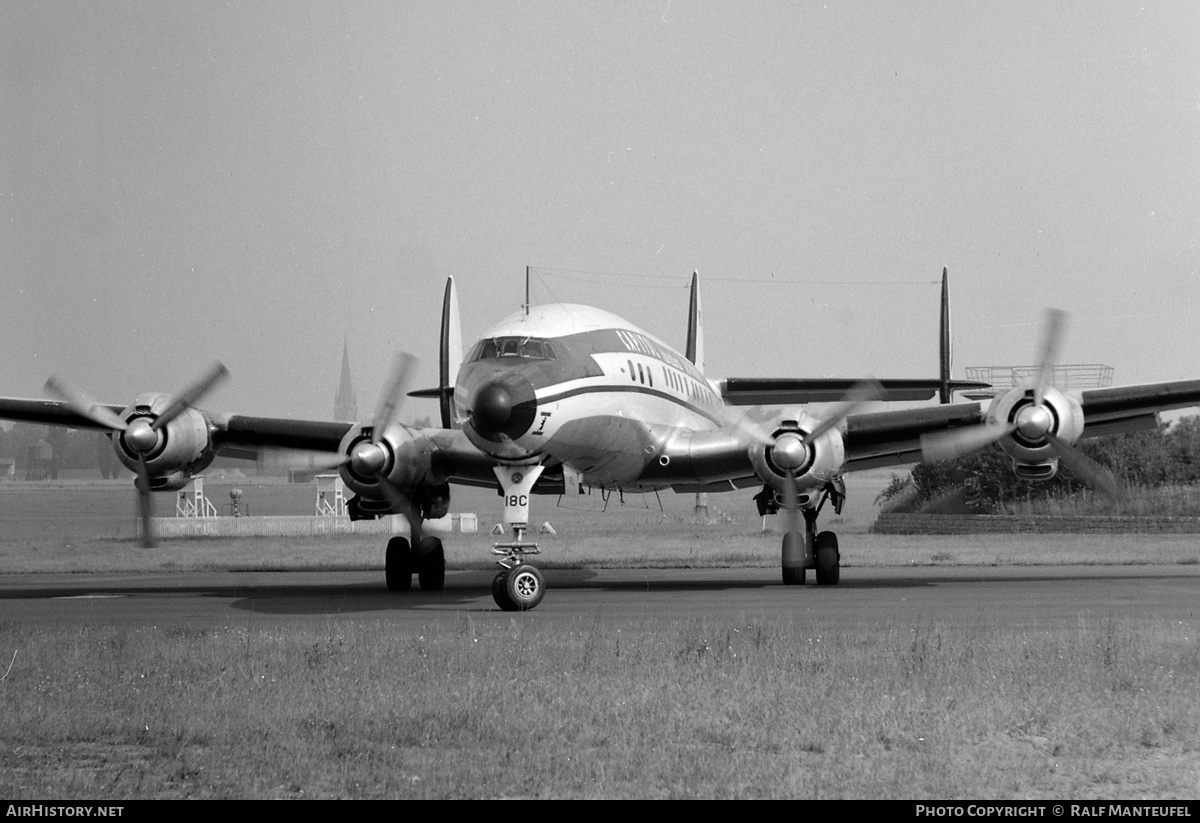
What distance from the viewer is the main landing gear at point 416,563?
23172 mm

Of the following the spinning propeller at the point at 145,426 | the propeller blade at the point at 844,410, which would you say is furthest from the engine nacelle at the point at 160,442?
the propeller blade at the point at 844,410

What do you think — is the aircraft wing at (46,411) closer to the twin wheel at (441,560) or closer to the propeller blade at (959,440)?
the twin wheel at (441,560)

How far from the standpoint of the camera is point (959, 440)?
21.7 metres

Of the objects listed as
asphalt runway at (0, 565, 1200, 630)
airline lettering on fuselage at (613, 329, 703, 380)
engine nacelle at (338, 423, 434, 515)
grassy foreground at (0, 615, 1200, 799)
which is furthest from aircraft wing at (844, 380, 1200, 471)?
engine nacelle at (338, 423, 434, 515)

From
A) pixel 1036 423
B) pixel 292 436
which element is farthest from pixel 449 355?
pixel 1036 423

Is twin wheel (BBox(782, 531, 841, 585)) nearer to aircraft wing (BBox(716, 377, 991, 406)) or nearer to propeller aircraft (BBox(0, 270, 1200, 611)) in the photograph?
propeller aircraft (BBox(0, 270, 1200, 611))

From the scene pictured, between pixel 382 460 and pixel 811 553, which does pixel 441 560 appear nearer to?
pixel 382 460

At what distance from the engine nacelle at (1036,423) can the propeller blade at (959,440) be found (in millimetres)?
149

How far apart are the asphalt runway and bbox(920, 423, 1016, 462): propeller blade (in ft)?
7.73

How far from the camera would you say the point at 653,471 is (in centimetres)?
2227

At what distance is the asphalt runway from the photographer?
56.6ft

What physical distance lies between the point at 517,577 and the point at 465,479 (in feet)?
20.2

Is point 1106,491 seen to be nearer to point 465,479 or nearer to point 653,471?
point 653,471
